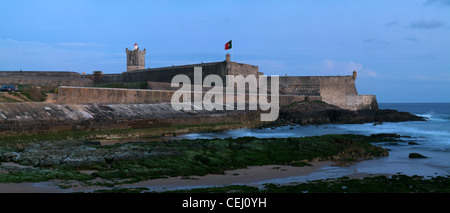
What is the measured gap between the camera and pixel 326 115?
40.4 m

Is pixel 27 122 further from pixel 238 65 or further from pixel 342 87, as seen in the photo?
pixel 342 87

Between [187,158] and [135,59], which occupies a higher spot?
[135,59]

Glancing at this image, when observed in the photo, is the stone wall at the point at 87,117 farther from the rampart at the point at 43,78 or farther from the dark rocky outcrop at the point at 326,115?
the rampart at the point at 43,78

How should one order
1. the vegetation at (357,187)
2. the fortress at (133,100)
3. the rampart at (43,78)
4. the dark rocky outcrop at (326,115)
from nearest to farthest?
the vegetation at (357,187) → the fortress at (133,100) → the rampart at (43,78) → the dark rocky outcrop at (326,115)

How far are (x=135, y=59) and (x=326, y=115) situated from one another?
26.4 meters

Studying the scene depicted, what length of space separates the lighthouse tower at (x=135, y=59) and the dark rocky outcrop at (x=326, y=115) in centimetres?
2112

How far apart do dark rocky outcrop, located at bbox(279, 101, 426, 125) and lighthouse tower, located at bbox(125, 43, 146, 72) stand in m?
21.1

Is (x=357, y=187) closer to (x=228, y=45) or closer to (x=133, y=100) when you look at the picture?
(x=133, y=100)

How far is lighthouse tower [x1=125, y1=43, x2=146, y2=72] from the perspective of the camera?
2024 inches

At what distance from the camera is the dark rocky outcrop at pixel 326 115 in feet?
125

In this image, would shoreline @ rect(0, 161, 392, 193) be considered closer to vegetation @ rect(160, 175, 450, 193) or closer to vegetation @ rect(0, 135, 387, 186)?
vegetation @ rect(0, 135, 387, 186)

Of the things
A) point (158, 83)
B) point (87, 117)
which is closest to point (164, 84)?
point (158, 83)

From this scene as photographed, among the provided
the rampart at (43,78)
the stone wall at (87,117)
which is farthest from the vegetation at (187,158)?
the rampart at (43,78)

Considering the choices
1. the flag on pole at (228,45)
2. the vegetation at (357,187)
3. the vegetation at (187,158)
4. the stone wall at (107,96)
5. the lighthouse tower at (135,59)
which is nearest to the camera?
the vegetation at (357,187)
